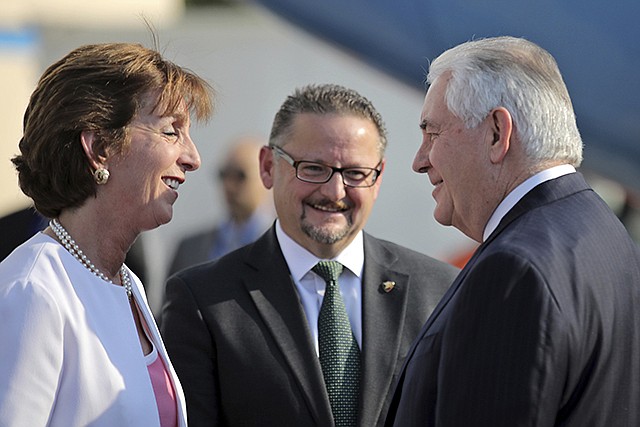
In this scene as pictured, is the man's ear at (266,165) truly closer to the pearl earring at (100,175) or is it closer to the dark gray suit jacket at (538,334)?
the pearl earring at (100,175)

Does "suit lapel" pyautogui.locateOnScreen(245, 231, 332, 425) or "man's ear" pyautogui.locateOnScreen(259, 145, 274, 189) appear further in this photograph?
"man's ear" pyautogui.locateOnScreen(259, 145, 274, 189)

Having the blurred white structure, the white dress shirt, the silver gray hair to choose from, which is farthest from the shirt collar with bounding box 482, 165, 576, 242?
the blurred white structure

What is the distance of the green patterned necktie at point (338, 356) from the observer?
2959 mm

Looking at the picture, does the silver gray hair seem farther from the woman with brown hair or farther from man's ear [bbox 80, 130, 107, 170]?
man's ear [bbox 80, 130, 107, 170]

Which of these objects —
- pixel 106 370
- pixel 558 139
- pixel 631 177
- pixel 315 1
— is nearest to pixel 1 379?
pixel 106 370

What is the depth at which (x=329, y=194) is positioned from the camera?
3205 millimetres

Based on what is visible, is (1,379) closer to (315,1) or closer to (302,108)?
(302,108)

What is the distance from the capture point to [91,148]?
247cm

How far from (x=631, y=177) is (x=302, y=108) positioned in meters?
1.26

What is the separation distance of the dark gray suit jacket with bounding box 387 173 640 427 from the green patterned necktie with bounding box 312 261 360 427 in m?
0.71

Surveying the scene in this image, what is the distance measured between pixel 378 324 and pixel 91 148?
3.36 ft

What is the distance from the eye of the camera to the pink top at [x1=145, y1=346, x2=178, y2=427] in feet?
8.23

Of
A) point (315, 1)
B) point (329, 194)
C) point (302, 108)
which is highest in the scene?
point (315, 1)

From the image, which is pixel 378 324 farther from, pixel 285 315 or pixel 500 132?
pixel 500 132
